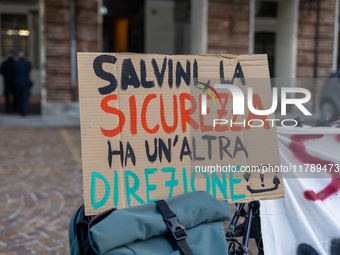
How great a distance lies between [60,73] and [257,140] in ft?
30.3

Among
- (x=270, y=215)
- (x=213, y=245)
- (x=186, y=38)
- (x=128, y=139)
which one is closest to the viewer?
(x=213, y=245)

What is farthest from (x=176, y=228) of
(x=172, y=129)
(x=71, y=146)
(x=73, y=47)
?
(x=73, y=47)

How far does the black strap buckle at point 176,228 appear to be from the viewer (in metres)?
1.20

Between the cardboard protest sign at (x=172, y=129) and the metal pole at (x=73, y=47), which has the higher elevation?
the metal pole at (x=73, y=47)

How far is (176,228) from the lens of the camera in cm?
121

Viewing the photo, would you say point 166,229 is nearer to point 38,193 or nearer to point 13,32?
point 38,193

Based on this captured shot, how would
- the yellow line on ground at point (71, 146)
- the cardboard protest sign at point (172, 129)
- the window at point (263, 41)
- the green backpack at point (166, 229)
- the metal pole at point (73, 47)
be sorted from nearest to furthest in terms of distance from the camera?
the green backpack at point (166, 229), the cardboard protest sign at point (172, 129), the yellow line on ground at point (71, 146), the metal pole at point (73, 47), the window at point (263, 41)

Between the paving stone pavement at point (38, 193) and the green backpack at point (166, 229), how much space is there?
1.72 m

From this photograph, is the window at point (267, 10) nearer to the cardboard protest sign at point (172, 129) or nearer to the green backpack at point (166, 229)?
the cardboard protest sign at point (172, 129)

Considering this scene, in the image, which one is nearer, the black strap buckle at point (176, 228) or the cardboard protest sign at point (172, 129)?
the black strap buckle at point (176, 228)

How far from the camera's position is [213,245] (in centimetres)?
129

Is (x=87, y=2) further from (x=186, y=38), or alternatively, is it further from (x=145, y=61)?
(x=145, y=61)

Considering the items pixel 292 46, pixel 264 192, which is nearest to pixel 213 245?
pixel 264 192

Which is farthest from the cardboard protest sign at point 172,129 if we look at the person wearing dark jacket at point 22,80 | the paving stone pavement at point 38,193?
the person wearing dark jacket at point 22,80
